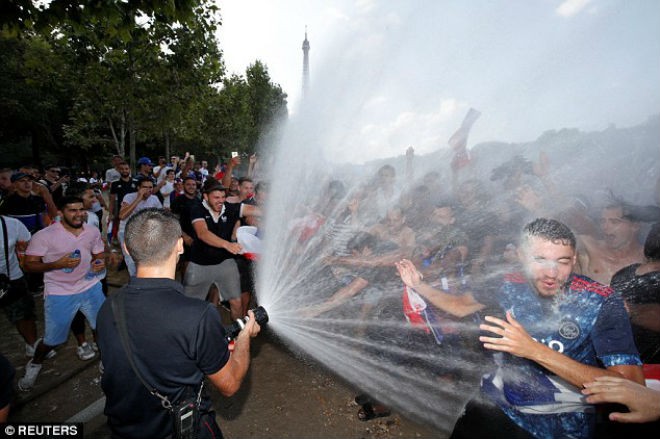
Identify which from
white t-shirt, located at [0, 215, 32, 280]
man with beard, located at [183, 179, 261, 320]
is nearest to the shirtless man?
man with beard, located at [183, 179, 261, 320]

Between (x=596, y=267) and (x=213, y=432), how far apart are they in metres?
3.87

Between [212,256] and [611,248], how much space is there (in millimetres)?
4973

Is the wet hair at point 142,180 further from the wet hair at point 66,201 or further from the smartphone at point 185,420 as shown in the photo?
the smartphone at point 185,420

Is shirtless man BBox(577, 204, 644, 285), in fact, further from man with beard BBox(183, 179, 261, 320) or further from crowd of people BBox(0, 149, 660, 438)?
man with beard BBox(183, 179, 261, 320)

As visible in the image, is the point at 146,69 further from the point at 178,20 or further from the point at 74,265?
the point at 74,265

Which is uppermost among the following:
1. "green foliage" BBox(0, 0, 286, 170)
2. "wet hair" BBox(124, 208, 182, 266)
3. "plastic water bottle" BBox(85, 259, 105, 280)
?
"green foliage" BBox(0, 0, 286, 170)

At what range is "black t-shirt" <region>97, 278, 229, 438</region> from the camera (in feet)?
6.20

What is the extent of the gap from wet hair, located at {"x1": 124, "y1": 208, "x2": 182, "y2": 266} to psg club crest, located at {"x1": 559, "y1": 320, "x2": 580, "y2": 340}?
2.56 meters

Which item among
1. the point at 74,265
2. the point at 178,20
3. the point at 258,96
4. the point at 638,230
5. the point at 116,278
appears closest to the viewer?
the point at 638,230

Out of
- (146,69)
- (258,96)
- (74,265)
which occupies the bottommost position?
(74,265)

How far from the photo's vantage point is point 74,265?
158 inches

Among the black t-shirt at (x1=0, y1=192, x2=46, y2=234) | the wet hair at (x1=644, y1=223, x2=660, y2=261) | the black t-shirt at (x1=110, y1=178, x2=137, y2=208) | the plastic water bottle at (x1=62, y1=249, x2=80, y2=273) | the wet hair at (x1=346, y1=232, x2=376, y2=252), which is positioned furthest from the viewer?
the black t-shirt at (x1=110, y1=178, x2=137, y2=208)

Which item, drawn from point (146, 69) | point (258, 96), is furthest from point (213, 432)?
point (258, 96)

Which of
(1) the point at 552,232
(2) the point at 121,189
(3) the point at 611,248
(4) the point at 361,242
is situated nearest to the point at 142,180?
(2) the point at 121,189
